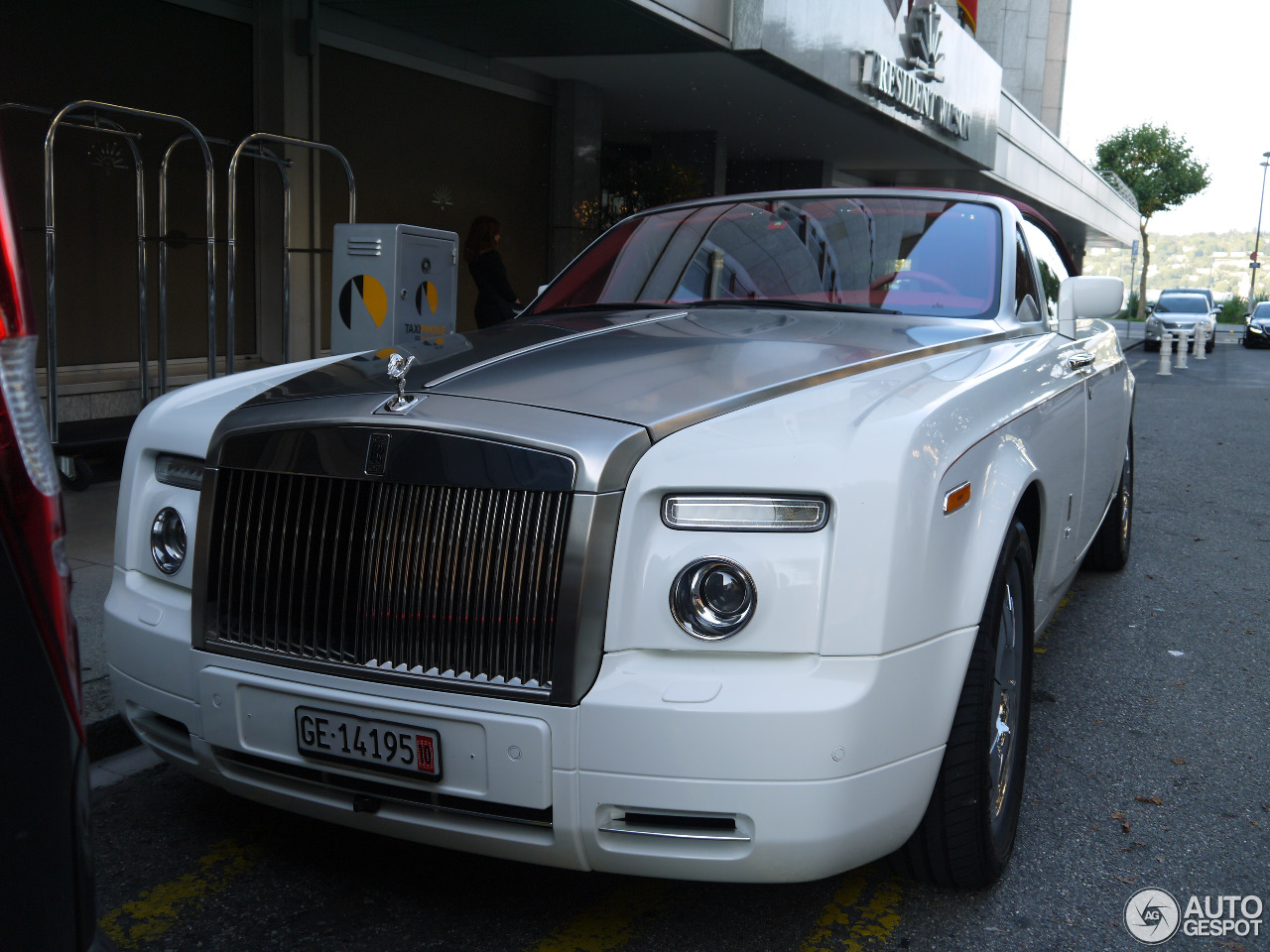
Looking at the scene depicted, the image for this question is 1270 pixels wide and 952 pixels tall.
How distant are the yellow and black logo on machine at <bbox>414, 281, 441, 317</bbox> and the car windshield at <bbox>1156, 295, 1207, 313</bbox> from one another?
3162 centimetres

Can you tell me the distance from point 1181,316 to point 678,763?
35108 millimetres

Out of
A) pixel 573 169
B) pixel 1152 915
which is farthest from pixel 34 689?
pixel 573 169

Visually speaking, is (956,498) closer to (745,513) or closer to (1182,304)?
(745,513)

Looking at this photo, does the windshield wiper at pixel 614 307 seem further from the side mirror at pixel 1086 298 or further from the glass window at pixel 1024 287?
the side mirror at pixel 1086 298

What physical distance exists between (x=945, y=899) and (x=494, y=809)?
1.13m

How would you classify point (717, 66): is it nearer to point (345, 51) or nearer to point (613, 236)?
point (345, 51)

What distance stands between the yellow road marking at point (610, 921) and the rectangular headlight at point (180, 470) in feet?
4.17

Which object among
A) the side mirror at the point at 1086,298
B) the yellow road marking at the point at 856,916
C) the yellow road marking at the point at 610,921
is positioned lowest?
the yellow road marking at the point at 610,921

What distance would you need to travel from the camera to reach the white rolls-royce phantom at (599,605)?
2.16 m

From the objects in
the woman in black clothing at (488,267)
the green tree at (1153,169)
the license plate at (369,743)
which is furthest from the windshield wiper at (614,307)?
the green tree at (1153,169)

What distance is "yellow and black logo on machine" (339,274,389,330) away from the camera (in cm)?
707

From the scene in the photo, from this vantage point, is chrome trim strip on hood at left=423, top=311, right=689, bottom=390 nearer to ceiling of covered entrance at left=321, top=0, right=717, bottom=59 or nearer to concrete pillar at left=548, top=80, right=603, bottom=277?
ceiling of covered entrance at left=321, top=0, right=717, bottom=59

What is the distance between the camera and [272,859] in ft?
9.40

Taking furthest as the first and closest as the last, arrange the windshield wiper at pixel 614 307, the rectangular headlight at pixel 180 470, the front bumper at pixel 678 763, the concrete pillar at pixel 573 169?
the concrete pillar at pixel 573 169 → the windshield wiper at pixel 614 307 → the rectangular headlight at pixel 180 470 → the front bumper at pixel 678 763
